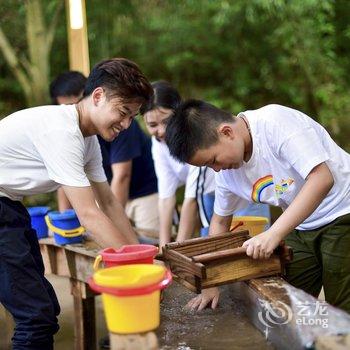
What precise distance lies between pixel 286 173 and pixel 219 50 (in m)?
8.82

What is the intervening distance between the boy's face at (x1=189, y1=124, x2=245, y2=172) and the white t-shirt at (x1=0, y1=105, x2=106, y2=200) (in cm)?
53

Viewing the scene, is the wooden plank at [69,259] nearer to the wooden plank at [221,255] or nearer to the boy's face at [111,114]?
the boy's face at [111,114]

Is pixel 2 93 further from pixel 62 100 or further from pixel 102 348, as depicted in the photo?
pixel 102 348

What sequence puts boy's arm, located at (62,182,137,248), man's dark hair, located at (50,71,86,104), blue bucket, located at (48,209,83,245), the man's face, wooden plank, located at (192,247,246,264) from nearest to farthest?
1. wooden plank, located at (192,247,246,264)
2. boy's arm, located at (62,182,137,248)
3. the man's face
4. blue bucket, located at (48,209,83,245)
5. man's dark hair, located at (50,71,86,104)

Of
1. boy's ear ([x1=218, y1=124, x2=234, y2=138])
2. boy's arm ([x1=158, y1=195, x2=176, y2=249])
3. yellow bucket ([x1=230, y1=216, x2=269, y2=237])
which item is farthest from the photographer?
boy's arm ([x1=158, y1=195, x2=176, y2=249])

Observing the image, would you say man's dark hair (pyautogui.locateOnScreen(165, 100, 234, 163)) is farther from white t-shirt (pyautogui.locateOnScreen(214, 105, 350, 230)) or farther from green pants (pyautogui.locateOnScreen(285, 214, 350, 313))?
green pants (pyautogui.locateOnScreen(285, 214, 350, 313))

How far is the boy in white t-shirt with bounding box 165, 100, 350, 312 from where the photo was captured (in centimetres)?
267

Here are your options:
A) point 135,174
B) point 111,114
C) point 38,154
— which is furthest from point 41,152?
point 135,174

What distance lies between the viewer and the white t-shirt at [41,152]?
9.03ft

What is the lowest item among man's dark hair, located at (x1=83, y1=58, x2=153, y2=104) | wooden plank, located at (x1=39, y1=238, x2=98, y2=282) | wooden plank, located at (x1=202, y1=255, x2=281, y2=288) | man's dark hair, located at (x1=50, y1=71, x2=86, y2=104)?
wooden plank, located at (x1=39, y1=238, x2=98, y2=282)

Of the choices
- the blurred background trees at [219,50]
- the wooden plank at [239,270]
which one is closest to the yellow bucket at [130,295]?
the wooden plank at [239,270]

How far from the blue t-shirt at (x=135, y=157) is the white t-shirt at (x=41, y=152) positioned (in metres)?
1.82

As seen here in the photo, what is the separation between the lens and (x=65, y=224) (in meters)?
4.23

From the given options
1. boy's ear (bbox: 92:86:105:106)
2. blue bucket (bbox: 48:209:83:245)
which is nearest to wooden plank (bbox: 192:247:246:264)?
boy's ear (bbox: 92:86:105:106)
